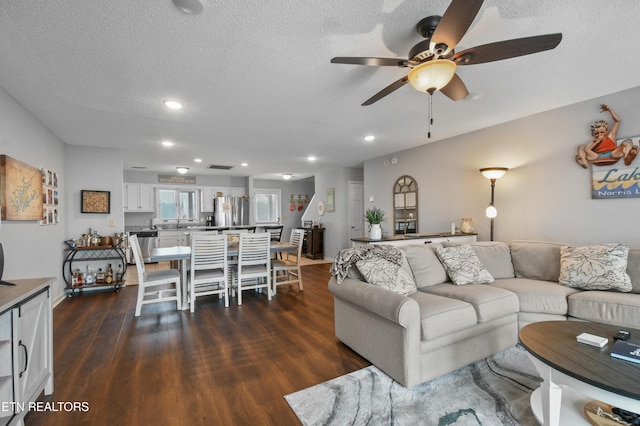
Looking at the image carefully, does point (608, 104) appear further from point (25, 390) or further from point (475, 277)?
point (25, 390)

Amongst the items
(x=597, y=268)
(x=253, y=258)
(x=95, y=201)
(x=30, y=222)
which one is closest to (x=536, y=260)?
(x=597, y=268)

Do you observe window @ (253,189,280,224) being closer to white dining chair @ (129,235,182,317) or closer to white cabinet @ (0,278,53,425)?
white dining chair @ (129,235,182,317)

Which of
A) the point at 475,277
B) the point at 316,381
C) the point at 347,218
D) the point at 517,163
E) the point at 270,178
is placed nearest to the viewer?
the point at 316,381

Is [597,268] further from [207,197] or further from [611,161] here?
[207,197]

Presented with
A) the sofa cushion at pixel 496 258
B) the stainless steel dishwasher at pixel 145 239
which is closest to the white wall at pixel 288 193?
the stainless steel dishwasher at pixel 145 239

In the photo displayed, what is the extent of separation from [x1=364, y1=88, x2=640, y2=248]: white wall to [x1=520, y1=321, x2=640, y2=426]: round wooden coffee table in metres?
1.87

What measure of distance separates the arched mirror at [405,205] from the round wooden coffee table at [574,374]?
358cm

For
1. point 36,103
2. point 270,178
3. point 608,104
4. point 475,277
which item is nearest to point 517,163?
point 608,104

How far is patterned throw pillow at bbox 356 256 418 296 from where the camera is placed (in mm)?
2541

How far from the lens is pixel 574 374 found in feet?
4.59

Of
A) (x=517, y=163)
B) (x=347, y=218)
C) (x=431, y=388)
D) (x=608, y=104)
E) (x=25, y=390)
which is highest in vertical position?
(x=608, y=104)

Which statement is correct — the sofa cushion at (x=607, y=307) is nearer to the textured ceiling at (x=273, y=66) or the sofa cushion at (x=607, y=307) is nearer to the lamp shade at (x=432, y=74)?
the textured ceiling at (x=273, y=66)

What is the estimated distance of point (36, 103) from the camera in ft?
10.1

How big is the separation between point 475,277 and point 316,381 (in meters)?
1.91
